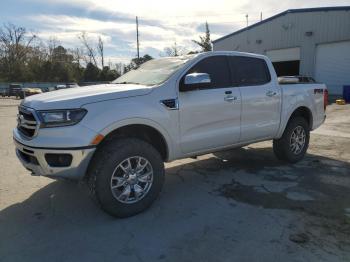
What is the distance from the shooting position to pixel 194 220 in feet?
13.8

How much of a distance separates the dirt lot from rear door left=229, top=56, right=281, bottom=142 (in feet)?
2.44

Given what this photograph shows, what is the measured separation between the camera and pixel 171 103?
4.59 metres

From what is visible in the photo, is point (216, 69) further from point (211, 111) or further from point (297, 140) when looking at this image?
point (297, 140)

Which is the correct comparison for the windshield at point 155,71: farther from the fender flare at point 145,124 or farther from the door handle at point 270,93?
the door handle at point 270,93

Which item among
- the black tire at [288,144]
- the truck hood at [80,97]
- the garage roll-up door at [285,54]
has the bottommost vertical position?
the black tire at [288,144]

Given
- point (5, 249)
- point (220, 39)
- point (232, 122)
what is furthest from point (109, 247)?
point (220, 39)

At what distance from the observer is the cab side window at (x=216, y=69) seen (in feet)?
16.9

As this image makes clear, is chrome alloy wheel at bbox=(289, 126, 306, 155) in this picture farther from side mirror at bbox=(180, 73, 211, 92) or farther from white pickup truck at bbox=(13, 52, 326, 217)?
side mirror at bbox=(180, 73, 211, 92)

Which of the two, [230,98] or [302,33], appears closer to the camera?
[230,98]

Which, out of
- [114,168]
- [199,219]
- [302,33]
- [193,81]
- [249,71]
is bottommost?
[199,219]

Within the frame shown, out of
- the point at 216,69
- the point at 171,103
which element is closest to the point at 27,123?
the point at 171,103

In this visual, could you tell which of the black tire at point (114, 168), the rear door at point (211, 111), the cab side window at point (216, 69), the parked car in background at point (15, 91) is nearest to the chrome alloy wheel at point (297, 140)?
the rear door at point (211, 111)

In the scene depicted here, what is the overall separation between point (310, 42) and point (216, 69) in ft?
70.3

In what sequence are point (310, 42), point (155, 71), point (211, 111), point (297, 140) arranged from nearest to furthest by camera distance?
point (211, 111) → point (155, 71) → point (297, 140) → point (310, 42)
